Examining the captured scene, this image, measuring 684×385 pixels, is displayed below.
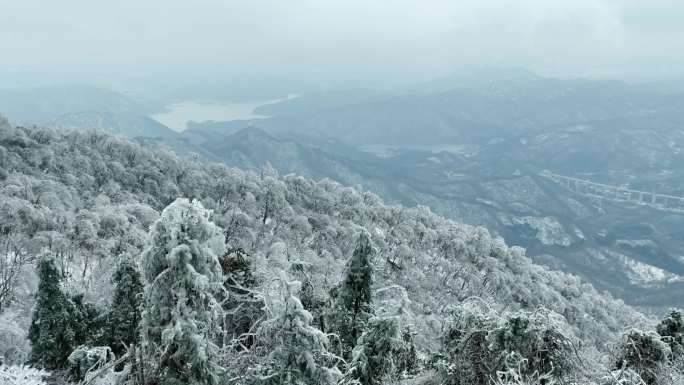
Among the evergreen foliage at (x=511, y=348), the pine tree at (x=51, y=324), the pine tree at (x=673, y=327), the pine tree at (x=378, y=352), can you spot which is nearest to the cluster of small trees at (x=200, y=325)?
the pine tree at (x=378, y=352)

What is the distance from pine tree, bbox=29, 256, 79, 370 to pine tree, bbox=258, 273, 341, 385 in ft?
86.6

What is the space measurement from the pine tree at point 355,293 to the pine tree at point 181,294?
12305 millimetres

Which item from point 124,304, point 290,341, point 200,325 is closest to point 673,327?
point 290,341

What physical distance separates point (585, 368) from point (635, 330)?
274cm

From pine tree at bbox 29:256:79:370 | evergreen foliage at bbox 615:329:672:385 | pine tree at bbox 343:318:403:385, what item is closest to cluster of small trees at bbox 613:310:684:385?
evergreen foliage at bbox 615:329:672:385

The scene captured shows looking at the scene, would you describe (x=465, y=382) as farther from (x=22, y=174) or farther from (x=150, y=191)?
(x=150, y=191)

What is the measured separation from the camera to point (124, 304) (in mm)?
30750

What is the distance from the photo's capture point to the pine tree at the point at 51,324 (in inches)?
1182

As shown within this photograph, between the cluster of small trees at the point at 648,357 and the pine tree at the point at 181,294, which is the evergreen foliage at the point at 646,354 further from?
the pine tree at the point at 181,294

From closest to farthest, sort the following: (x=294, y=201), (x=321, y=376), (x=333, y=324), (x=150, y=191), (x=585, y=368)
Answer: (x=321, y=376) < (x=585, y=368) < (x=333, y=324) < (x=150, y=191) < (x=294, y=201)

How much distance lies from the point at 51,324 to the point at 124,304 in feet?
15.4

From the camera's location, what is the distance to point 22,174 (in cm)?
8775

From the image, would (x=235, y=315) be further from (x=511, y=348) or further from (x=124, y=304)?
(x=124, y=304)

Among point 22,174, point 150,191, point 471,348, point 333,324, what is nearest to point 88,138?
point 150,191
